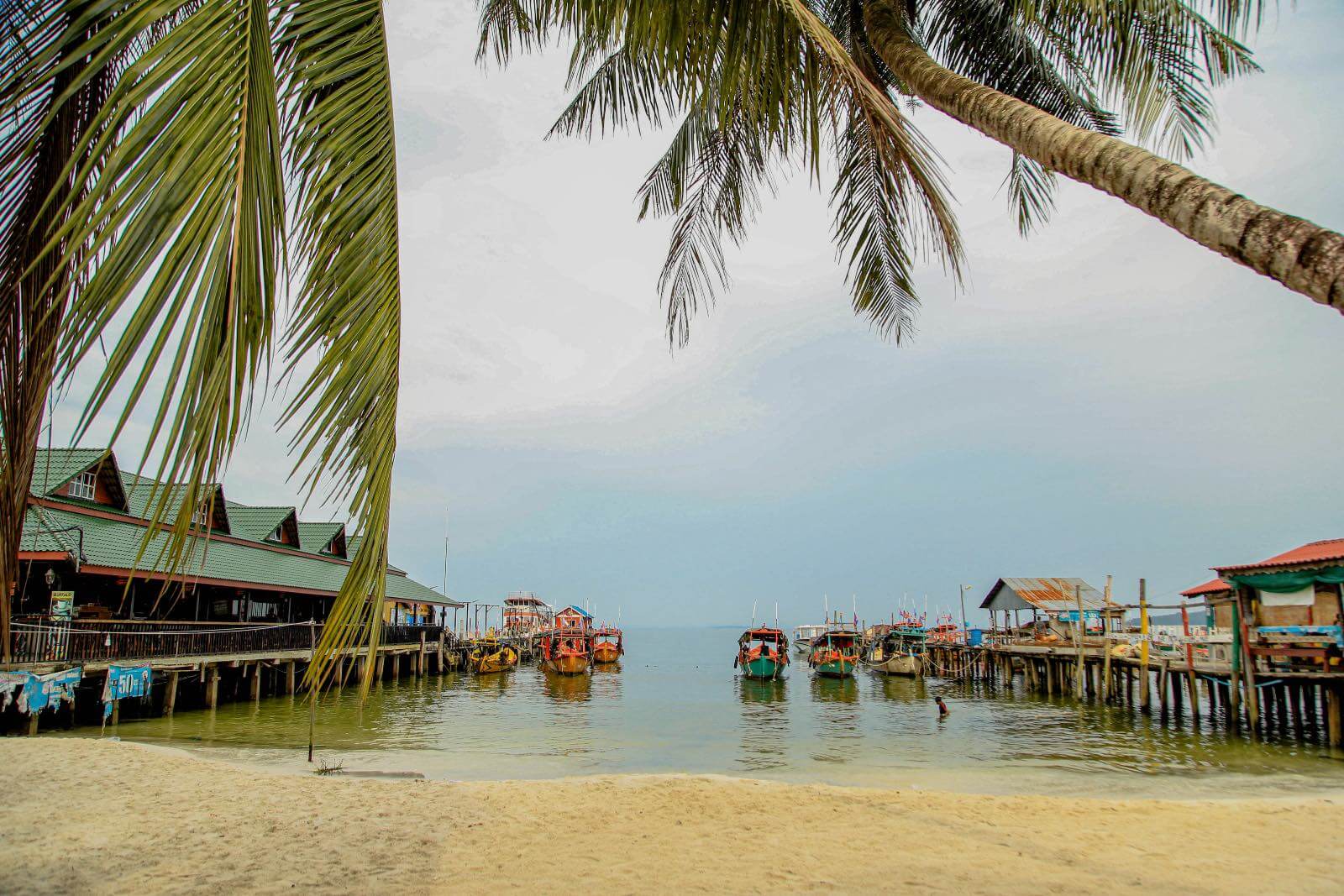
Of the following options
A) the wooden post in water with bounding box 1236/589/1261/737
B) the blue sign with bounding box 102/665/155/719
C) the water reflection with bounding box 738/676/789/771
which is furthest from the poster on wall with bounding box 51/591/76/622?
the wooden post in water with bounding box 1236/589/1261/737

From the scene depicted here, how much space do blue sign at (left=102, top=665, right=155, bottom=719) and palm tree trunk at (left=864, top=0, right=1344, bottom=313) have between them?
20.0 meters

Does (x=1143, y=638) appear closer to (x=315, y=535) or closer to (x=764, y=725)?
(x=764, y=725)

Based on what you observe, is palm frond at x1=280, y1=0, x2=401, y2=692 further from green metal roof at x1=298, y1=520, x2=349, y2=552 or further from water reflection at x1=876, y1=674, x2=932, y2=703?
green metal roof at x1=298, y1=520, x2=349, y2=552

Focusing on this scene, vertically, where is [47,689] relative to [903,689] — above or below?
above

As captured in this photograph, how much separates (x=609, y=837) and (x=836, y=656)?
103ft

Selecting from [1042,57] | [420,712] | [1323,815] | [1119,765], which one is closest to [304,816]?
[1042,57]

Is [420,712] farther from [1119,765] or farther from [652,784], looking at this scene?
[1119,765]

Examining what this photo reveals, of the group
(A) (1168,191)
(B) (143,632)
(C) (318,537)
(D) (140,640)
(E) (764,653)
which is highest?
(C) (318,537)

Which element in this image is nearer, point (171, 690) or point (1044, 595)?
point (171, 690)

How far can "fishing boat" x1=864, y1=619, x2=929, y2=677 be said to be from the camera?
134ft

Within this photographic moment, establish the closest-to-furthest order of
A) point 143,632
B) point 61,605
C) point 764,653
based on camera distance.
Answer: point 61,605 → point 143,632 → point 764,653

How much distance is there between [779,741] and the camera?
20312 mm

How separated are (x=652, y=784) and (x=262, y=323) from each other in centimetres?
1090

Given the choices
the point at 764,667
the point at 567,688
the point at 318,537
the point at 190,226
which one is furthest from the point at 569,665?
the point at 190,226
